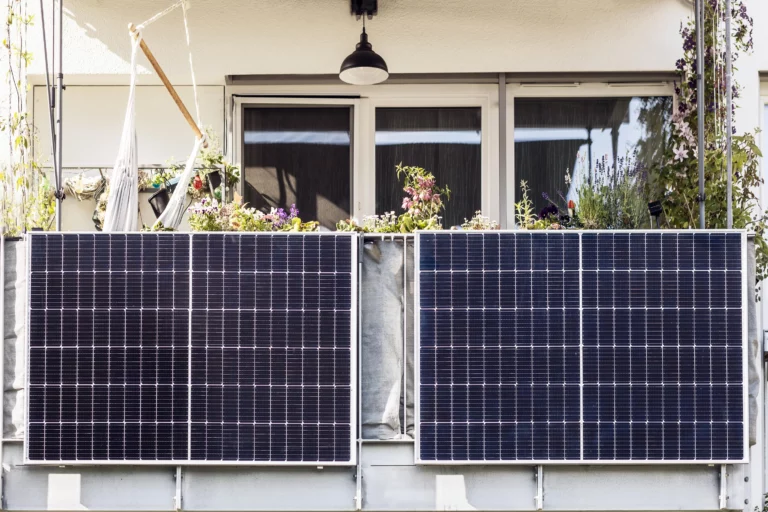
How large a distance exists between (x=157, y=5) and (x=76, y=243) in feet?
11.2

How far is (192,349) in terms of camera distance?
582cm

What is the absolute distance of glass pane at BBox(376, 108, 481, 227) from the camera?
27.9 feet

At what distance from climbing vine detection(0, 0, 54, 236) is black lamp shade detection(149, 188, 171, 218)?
1.01 metres

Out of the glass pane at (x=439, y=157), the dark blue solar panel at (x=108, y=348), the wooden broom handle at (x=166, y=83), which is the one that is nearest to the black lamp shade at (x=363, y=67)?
the glass pane at (x=439, y=157)

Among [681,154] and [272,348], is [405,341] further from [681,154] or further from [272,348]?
[681,154]

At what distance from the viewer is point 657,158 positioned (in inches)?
332

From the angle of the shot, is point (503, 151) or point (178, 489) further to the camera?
point (503, 151)

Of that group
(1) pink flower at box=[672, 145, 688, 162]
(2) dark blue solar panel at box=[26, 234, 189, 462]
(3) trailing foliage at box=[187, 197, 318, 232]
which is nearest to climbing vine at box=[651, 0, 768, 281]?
(1) pink flower at box=[672, 145, 688, 162]

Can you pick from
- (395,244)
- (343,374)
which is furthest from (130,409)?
(395,244)

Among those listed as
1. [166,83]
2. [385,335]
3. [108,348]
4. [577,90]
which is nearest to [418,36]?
[577,90]

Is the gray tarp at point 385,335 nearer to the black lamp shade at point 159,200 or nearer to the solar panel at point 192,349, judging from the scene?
the solar panel at point 192,349

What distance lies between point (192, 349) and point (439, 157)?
3830 mm

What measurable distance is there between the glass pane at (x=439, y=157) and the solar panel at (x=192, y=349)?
280 cm

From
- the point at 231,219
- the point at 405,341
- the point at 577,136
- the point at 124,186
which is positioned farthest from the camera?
the point at 577,136
